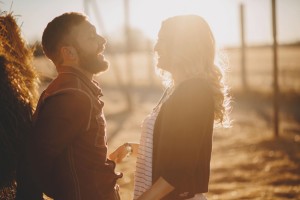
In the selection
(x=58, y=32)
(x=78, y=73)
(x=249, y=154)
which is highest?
(x=58, y=32)

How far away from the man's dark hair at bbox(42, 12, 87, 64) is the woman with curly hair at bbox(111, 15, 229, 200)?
48 cm

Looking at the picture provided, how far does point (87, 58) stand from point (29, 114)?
69 cm

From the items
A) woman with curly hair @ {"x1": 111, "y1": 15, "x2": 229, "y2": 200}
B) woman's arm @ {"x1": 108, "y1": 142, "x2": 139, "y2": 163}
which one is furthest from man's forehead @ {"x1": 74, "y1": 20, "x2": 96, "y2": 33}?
woman's arm @ {"x1": 108, "y1": 142, "x2": 139, "y2": 163}

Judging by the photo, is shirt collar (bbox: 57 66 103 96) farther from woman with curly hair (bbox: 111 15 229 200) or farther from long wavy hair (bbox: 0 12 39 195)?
long wavy hair (bbox: 0 12 39 195)

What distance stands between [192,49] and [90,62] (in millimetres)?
542

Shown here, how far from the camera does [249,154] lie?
27.1 ft

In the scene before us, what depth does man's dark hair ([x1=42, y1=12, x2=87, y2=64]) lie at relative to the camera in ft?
7.79

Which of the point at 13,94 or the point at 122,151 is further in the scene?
the point at 122,151

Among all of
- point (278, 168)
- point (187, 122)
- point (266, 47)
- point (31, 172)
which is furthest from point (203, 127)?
point (266, 47)

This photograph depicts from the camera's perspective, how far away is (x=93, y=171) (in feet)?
7.68

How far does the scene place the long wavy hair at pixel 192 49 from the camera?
2.38 m

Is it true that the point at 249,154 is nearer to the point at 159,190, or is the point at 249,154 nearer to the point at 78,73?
the point at 159,190

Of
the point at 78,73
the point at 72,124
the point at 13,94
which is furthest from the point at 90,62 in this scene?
the point at 13,94

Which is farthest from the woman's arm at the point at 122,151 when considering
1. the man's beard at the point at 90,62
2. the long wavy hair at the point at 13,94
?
the man's beard at the point at 90,62
